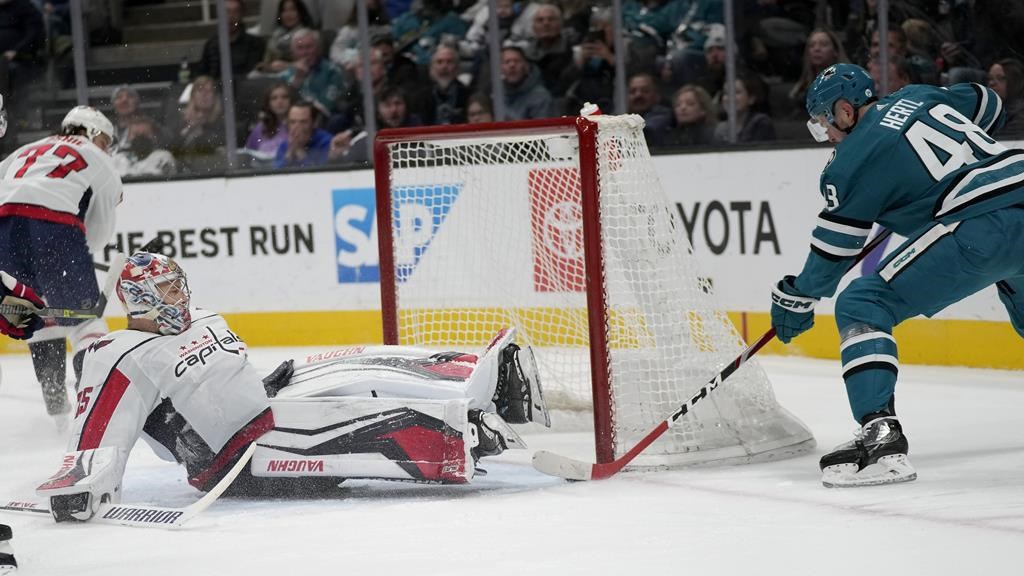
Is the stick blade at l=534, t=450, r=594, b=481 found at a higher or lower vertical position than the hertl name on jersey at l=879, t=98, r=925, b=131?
lower

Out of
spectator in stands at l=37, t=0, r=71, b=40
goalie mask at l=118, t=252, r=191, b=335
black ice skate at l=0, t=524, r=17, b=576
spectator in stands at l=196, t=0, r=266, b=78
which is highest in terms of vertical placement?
spectator in stands at l=37, t=0, r=71, b=40

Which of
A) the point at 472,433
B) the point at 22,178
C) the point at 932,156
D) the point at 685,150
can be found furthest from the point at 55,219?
the point at 932,156

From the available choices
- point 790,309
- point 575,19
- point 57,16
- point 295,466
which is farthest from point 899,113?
point 57,16

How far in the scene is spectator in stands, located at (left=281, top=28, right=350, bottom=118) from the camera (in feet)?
23.1

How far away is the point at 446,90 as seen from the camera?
6879 mm

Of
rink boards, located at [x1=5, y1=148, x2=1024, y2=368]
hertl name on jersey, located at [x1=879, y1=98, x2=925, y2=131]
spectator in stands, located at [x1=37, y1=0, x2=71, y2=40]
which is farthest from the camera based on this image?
spectator in stands, located at [x1=37, y1=0, x2=71, y2=40]

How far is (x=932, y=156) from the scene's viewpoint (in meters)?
3.51

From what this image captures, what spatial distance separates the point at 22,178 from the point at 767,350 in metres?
3.02

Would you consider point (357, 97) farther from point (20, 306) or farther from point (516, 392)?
point (516, 392)

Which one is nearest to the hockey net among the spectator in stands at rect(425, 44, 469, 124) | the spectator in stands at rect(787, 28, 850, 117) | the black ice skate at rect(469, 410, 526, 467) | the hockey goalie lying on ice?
the black ice skate at rect(469, 410, 526, 467)

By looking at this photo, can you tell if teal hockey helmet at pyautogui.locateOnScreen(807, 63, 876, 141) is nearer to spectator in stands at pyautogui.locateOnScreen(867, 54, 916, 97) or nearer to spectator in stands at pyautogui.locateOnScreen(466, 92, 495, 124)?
spectator in stands at pyautogui.locateOnScreen(867, 54, 916, 97)

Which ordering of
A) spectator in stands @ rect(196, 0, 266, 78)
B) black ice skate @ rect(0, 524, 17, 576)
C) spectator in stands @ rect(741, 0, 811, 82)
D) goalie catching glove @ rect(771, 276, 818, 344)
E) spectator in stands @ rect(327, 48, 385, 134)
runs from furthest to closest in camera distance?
spectator in stands @ rect(196, 0, 266, 78)
spectator in stands @ rect(327, 48, 385, 134)
spectator in stands @ rect(741, 0, 811, 82)
goalie catching glove @ rect(771, 276, 818, 344)
black ice skate @ rect(0, 524, 17, 576)

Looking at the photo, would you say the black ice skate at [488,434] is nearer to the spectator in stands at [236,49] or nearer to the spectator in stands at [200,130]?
the spectator in stands at [200,130]

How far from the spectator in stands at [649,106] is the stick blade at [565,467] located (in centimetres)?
280
